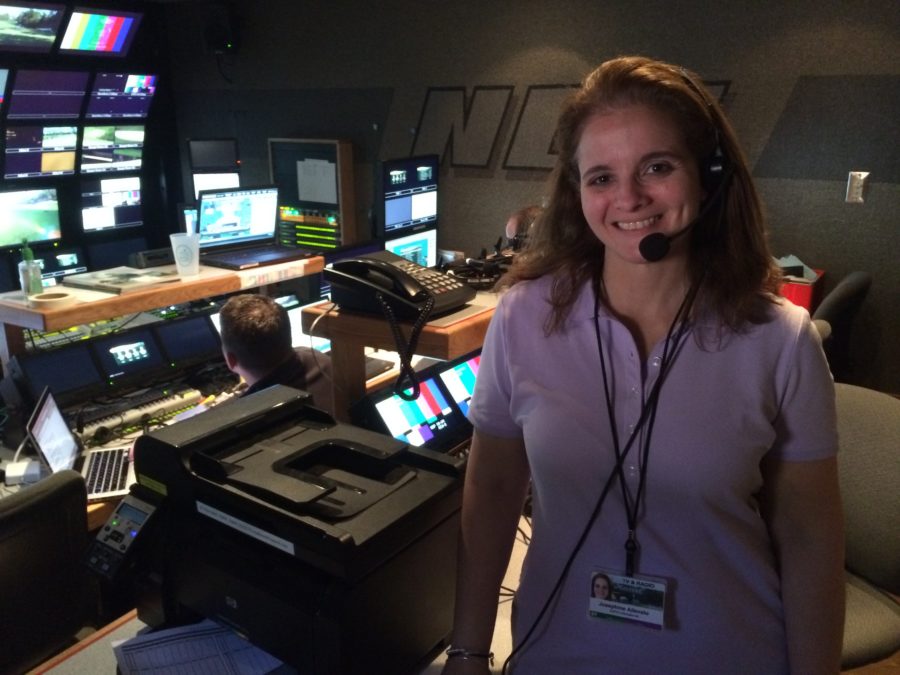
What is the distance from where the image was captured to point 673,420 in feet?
2.89

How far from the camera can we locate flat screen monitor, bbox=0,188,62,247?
4449mm

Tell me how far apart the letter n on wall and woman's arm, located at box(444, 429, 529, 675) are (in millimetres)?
3877

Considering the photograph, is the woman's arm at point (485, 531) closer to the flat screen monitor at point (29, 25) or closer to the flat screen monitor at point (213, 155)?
the flat screen monitor at point (213, 155)

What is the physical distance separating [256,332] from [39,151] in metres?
4.13

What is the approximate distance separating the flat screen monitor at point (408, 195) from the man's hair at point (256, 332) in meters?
0.99

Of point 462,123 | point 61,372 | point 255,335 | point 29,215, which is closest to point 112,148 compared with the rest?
point 29,215

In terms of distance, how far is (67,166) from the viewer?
552cm

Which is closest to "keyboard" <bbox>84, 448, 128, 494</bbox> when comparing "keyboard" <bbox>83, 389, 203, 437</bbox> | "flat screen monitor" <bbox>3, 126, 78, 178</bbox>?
"keyboard" <bbox>83, 389, 203, 437</bbox>

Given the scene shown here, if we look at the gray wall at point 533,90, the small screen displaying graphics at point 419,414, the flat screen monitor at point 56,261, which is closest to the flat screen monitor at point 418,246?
the gray wall at point 533,90

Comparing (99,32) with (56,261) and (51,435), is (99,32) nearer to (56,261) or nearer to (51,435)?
(56,261)

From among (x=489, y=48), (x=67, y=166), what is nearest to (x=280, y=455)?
(x=489, y=48)

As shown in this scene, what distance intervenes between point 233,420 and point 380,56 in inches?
172

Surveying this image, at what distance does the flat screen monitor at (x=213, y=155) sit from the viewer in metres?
5.37

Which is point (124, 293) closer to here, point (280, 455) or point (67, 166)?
point (280, 455)
